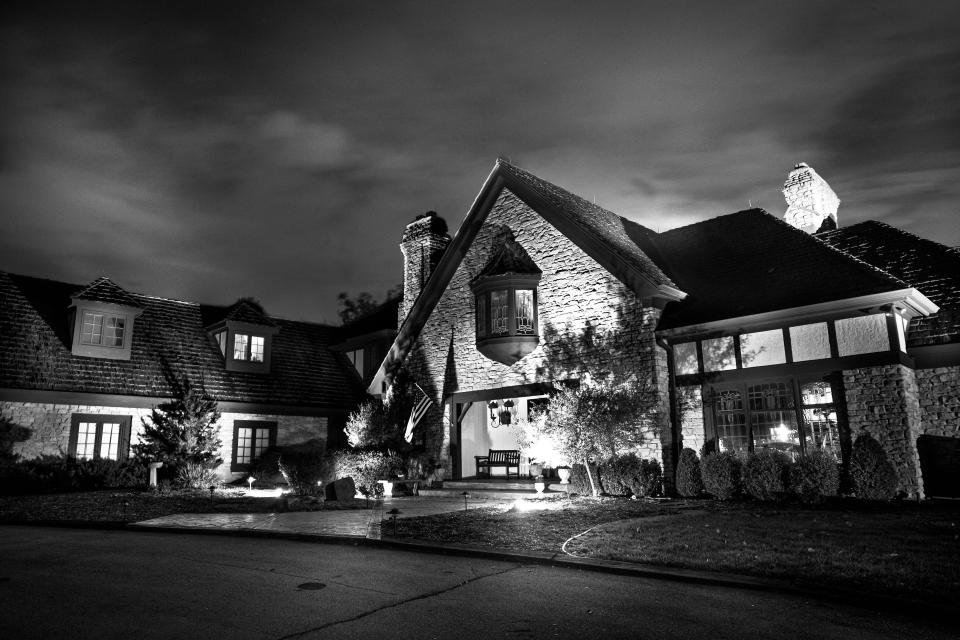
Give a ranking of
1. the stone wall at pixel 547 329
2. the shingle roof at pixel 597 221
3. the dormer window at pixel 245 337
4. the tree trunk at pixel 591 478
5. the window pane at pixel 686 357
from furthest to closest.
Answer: the dormer window at pixel 245 337 < the shingle roof at pixel 597 221 < the stone wall at pixel 547 329 < the window pane at pixel 686 357 < the tree trunk at pixel 591 478

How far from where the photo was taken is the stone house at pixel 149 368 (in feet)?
62.4

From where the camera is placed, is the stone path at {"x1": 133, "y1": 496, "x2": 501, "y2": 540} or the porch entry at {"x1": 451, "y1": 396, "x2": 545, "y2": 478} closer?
the stone path at {"x1": 133, "y1": 496, "x2": 501, "y2": 540}

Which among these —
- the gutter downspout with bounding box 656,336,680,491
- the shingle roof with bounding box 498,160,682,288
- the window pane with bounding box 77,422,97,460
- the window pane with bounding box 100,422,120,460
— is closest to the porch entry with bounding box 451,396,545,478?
the gutter downspout with bounding box 656,336,680,491

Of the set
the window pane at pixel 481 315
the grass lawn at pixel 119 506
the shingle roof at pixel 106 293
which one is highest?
the shingle roof at pixel 106 293

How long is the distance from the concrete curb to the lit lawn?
25cm

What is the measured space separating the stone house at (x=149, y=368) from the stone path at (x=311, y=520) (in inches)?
300

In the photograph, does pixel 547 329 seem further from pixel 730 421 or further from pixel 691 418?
pixel 730 421

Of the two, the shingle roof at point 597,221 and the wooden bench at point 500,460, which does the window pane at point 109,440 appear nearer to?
the wooden bench at point 500,460

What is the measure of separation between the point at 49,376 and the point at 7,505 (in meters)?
A: 5.02

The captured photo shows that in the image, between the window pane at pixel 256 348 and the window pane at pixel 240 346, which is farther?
the window pane at pixel 256 348

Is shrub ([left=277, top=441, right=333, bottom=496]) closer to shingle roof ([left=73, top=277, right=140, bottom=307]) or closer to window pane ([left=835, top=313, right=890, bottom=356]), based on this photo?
shingle roof ([left=73, top=277, right=140, bottom=307])

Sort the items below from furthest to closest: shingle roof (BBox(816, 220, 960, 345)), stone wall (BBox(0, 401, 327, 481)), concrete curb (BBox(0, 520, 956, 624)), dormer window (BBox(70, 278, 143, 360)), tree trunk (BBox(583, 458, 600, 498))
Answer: dormer window (BBox(70, 278, 143, 360)), stone wall (BBox(0, 401, 327, 481)), tree trunk (BBox(583, 458, 600, 498)), shingle roof (BBox(816, 220, 960, 345)), concrete curb (BBox(0, 520, 956, 624))

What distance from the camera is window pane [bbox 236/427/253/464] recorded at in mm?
22516

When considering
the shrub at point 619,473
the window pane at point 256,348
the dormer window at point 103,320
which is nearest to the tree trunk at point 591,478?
the shrub at point 619,473
